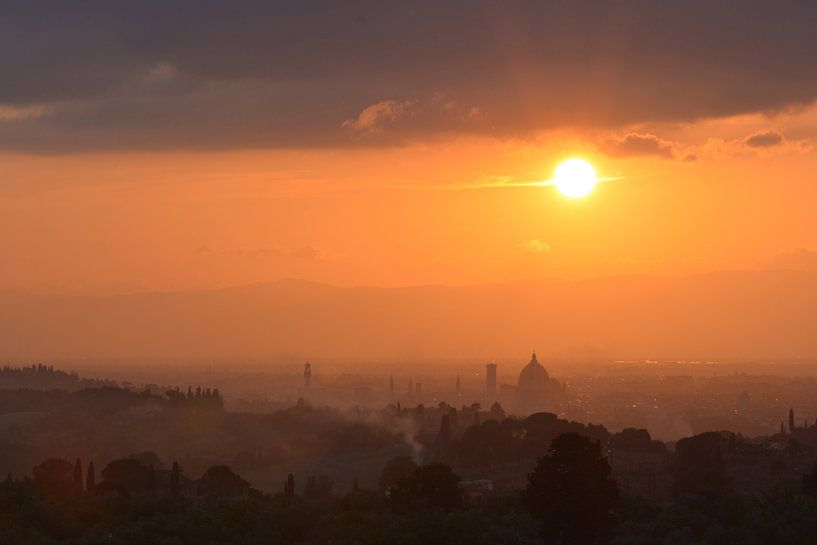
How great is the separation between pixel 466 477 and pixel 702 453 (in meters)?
25.7

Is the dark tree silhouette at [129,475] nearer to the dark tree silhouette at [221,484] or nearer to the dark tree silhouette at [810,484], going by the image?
the dark tree silhouette at [221,484]

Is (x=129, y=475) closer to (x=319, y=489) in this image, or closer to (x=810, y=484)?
(x=319, y=489)

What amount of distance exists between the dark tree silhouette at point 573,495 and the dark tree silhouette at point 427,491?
14785 millimetres

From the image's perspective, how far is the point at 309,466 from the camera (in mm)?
192500

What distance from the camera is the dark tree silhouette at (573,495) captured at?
2867 inches

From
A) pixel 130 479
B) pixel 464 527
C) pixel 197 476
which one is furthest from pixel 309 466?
pixel 464 527

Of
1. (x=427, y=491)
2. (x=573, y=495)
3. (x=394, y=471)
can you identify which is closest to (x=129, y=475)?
(x=394, y=471)

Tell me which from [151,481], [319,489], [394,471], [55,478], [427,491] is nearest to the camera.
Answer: [427,491]

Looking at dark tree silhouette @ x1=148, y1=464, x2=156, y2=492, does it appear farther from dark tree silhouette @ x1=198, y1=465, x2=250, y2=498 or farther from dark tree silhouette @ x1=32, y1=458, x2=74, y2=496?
dark tree silhouette @ x1=32, y1=458, x2=74, y2=496

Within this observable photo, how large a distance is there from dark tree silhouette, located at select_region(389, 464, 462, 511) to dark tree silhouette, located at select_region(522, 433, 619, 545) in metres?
14.8

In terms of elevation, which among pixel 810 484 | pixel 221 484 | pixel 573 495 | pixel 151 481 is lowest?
pixel 221 484

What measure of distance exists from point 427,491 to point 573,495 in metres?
19.4

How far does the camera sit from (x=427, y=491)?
3585 inches

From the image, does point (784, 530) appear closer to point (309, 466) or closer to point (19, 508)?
point (19, 508)
